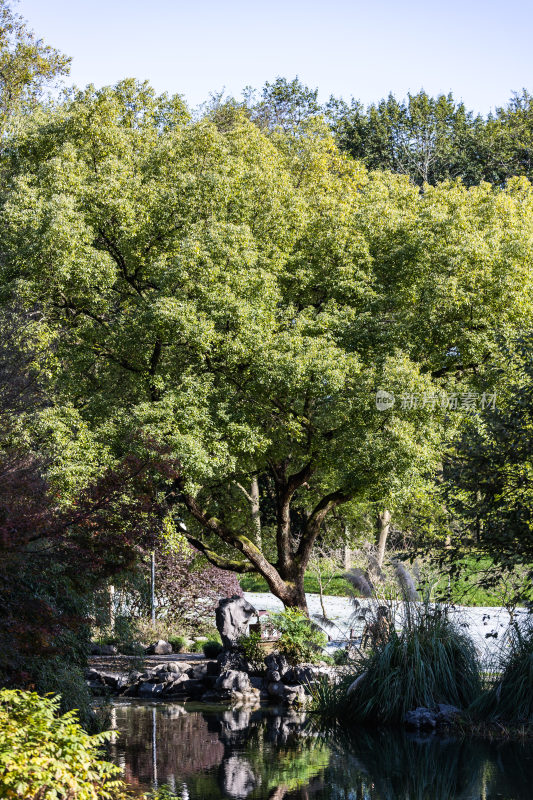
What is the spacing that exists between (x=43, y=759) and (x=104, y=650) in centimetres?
1359

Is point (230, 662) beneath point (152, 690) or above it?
above

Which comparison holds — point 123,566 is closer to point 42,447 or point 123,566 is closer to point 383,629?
point 383,629

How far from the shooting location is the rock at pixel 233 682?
14273 mm

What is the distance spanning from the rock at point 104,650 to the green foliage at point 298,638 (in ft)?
12.8

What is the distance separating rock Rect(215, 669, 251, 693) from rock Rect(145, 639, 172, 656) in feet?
11.8

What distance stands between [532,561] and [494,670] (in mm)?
3091

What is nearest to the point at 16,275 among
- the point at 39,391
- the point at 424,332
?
the point at 39,391

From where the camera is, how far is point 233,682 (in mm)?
14320

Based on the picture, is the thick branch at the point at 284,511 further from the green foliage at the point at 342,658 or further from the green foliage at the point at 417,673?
the green foliage at the point at 417,673

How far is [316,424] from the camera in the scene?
48.1 feet

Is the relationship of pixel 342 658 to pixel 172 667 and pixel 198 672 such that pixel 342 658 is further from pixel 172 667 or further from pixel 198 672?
pixel 172 667

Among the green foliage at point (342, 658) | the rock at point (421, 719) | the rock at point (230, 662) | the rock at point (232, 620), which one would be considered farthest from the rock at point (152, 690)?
the rock at point (421, 719)

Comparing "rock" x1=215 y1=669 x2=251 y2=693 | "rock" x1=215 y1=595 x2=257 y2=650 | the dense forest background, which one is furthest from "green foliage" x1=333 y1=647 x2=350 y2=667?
"rock" x1=215 y1=595 x2=257 y2=650

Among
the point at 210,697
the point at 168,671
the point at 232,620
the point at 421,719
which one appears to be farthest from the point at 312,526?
the point at 421,719
